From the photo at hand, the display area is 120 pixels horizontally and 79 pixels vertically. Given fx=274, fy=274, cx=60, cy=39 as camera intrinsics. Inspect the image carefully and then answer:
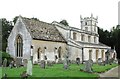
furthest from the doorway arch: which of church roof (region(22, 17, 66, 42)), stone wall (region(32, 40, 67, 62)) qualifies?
stone wall (region(32, 40, 67, 62))

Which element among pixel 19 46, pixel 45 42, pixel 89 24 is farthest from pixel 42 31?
pixel 89 24

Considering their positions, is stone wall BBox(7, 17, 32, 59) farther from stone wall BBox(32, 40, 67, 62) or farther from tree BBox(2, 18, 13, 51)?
tree BBox(2, 18, 13, 51)

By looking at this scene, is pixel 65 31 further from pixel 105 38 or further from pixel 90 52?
pixel 105 38

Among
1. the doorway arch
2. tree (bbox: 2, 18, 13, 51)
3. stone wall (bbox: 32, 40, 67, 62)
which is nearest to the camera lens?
stone wall (bbox: 32, 40, 67, 62)

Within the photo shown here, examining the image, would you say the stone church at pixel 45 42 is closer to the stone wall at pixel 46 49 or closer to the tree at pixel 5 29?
the stone wall at pixel 46 49

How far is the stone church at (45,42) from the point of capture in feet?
126

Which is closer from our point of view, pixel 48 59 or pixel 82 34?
pixel 48 59

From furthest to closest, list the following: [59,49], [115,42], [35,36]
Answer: [115,42], [59,49], [35,36]

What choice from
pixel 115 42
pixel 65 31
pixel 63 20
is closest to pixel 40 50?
pixel 65 31

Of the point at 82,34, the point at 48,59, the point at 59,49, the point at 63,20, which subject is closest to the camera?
the point at 48,59

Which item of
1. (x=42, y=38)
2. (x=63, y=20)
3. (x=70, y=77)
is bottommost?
(x=70, y=77)

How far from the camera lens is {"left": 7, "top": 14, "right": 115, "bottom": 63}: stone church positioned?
38500 millimetres

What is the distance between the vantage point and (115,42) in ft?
218

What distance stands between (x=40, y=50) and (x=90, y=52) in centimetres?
1229
